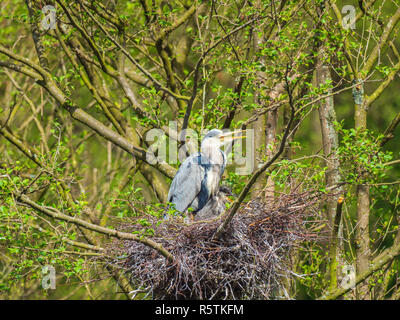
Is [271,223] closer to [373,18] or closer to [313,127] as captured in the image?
[373,18]

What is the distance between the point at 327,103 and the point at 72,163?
3713 millimetres

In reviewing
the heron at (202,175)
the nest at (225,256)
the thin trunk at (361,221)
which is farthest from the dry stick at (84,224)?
the thin trunk at (361,221)

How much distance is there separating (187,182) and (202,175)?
0.55 feet

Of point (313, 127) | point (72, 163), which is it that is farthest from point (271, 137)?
point (313, 127)

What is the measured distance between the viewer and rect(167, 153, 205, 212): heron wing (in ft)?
17.8

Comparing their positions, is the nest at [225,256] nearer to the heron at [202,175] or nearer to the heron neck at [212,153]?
the heron at [202,175]

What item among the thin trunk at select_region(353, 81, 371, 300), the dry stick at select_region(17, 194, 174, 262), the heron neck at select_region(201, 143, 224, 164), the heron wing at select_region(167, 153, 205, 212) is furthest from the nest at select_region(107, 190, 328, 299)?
the thin trunk at select_region(353, 81, 371, 300)

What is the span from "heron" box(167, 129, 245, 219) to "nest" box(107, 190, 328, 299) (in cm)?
87

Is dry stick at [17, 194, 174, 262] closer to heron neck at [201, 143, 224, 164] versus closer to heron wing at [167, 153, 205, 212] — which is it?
heron wing at [167, 153, 205, 212]

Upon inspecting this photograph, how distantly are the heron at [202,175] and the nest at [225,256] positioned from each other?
874 millimetres

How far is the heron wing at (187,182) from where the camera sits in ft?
17.8

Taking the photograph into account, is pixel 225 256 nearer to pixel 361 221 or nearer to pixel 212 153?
pixel 212 153

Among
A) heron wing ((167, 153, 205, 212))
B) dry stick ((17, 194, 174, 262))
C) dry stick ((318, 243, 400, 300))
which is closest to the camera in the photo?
dry stick ((17, 194, 174, 262))

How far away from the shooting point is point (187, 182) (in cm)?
548
